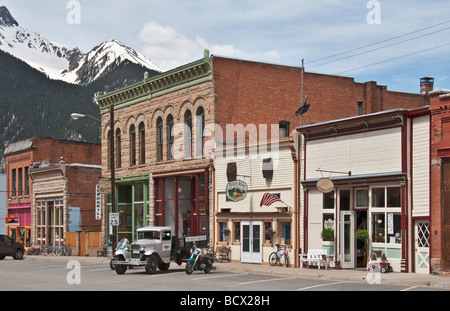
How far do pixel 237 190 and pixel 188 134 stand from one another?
6286 millimetres

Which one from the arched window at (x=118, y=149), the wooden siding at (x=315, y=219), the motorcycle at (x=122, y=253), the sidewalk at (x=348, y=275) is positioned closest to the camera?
the sidewalk at (x=348, y=275)

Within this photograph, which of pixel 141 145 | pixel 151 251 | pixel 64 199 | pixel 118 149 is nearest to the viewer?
pixel 151 251

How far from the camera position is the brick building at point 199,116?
35219 millimetres

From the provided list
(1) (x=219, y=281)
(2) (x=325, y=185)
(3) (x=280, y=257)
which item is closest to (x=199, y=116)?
(3) (x=280, y=257)

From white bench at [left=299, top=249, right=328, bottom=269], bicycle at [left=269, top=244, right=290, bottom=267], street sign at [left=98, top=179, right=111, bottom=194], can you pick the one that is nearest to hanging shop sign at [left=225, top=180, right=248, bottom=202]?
bicycle at [left=269, top=244, right=290, bottom=267]

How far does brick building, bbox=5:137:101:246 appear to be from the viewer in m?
56.1

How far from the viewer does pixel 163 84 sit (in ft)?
128

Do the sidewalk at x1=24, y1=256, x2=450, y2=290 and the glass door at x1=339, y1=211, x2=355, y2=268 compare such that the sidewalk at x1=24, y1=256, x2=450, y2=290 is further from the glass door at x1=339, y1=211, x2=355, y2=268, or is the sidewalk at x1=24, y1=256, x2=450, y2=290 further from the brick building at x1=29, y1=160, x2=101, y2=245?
the brick building at x1=29, y1=160, x2=101, y2=245

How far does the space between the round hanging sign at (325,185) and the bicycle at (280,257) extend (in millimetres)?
4039

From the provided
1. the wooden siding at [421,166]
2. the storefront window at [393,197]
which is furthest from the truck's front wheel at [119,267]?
the wooden siding at [421,166]

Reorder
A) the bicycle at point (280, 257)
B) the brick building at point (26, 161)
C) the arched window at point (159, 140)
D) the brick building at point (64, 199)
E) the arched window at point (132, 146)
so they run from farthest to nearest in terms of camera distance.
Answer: the brick building at point (26, 161), the brick building at point (64, 199), the arched window at point (132, 146), the arched window at point (159, 140), the bicycle at point (280, 257)

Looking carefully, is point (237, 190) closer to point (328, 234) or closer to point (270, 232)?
point (270, 232)

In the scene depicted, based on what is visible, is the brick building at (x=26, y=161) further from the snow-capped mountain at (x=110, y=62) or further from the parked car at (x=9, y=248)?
the snow-capped mountain at (x=110, y=62)
